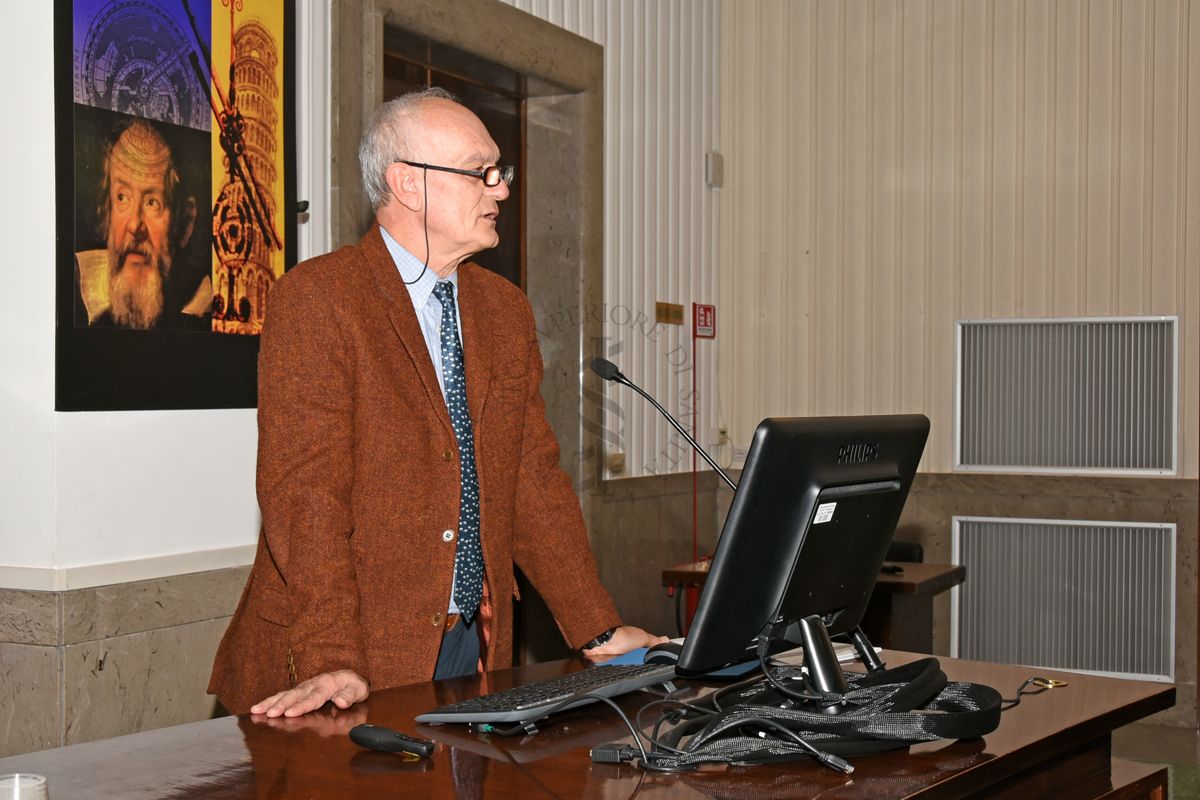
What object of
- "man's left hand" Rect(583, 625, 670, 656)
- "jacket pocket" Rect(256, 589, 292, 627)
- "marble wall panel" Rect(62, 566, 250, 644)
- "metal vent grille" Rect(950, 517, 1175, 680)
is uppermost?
"jacket pocket" Rect(256, 589, 292, 627)

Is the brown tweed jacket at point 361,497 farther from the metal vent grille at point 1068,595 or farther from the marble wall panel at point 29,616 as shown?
the metal vent grille at point 1068,595

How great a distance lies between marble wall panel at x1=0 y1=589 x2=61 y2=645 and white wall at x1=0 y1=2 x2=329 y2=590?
1.1 inches

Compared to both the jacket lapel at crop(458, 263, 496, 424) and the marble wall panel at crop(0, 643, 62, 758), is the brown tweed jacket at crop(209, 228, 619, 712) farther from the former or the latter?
the marble wall panel at crop(0, 643, 62, 758)

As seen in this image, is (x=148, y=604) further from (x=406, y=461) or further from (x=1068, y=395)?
(x=1068, y=395)

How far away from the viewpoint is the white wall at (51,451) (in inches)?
127

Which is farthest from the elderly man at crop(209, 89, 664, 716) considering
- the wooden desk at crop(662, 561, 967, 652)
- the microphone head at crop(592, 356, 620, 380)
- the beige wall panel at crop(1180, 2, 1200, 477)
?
the beige wall panel at crop(1180, 2, 1200, 477)

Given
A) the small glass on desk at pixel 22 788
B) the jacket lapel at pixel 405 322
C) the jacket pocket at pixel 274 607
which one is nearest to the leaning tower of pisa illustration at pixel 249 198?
the jacket lapel at pixel 405 322

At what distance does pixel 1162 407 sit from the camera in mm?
5996

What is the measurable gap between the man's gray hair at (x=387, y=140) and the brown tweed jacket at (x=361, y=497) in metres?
0.11

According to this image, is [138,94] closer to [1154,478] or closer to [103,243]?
[103,243]

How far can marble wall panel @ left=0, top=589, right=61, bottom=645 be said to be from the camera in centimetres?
326

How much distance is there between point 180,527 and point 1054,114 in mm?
4408

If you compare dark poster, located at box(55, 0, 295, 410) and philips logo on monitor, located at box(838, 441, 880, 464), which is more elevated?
dark poster, located at box(55, 0, 295, 410)

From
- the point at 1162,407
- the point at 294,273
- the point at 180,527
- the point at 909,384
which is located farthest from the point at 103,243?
the point at 1162,407
